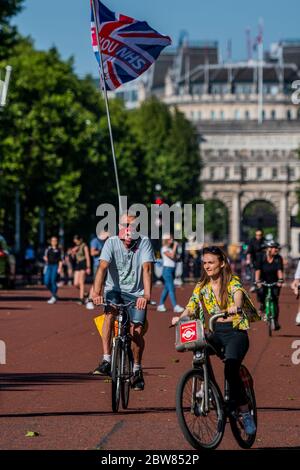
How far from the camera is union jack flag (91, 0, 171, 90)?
25.6 meters

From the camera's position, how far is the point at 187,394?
40.0 ft

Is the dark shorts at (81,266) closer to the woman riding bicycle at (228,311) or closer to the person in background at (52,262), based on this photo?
the person in background at (52,262)

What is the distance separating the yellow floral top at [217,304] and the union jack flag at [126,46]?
12946mm

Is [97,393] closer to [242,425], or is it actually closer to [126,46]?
[242,425]

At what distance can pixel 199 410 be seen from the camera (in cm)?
1209

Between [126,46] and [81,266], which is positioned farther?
[81,266]

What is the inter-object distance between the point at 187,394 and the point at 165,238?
2285cm

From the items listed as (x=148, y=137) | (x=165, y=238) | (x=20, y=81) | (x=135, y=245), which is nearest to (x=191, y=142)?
(x=148, y=137)

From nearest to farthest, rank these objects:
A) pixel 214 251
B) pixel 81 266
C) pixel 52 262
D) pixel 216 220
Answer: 1. pixel 214 251
2. pixel 81 266
3. pixel 52 262
4. pixel 216 220

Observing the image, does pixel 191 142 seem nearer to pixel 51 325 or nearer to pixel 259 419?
pixel 51 325

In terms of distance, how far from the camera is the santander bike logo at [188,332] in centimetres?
1229

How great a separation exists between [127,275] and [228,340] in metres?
3.16

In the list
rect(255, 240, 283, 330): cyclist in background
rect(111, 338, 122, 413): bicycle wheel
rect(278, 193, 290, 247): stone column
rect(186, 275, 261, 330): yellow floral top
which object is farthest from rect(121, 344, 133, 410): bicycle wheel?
rect(278, 193, 290, 247): stone column

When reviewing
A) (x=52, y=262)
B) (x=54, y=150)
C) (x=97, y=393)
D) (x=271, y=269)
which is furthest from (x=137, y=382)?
(x=54, y=150)
